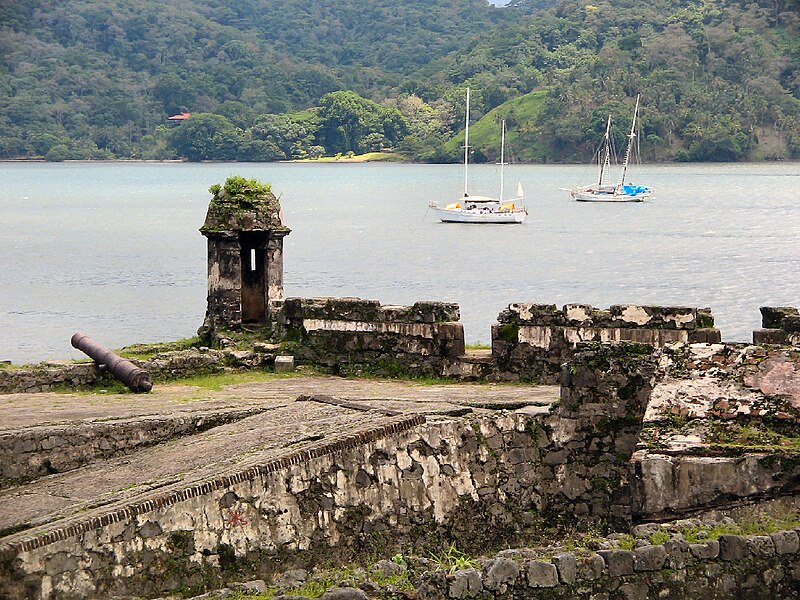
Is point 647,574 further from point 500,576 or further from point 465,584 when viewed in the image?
point 465,584

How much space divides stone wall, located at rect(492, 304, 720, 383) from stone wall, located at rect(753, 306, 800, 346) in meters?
0.55

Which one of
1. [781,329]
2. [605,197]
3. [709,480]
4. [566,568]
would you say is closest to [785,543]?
[709,480]

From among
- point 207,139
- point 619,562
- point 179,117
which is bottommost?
point 207,139

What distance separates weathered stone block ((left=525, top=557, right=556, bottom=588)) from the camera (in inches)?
433

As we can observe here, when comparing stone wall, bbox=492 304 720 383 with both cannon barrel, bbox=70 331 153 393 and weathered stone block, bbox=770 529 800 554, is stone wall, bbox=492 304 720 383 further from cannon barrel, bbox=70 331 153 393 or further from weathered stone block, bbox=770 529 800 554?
weathered stone block, bbox=770 529 800 554

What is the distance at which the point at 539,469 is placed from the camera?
47.0ft

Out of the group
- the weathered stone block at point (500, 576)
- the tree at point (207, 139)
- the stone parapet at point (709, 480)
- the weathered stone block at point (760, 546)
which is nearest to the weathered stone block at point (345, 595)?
the weathered stone block at point (500, 576)

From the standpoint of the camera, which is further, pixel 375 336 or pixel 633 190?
pixel 633 190

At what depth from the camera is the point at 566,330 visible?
17969 millimetres

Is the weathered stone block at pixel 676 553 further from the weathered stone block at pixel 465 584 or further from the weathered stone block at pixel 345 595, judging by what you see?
the weathered stone block at pixel 345 595

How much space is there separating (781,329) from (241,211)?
7720 mm

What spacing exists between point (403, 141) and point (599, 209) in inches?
2668

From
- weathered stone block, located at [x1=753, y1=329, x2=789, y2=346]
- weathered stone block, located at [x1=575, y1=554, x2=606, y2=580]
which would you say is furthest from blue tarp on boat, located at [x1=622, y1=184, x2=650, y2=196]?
weathered stone block, located at [x1=575, y1=554, x2=606, y2=580]

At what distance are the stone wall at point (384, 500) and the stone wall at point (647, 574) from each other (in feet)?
7.48
